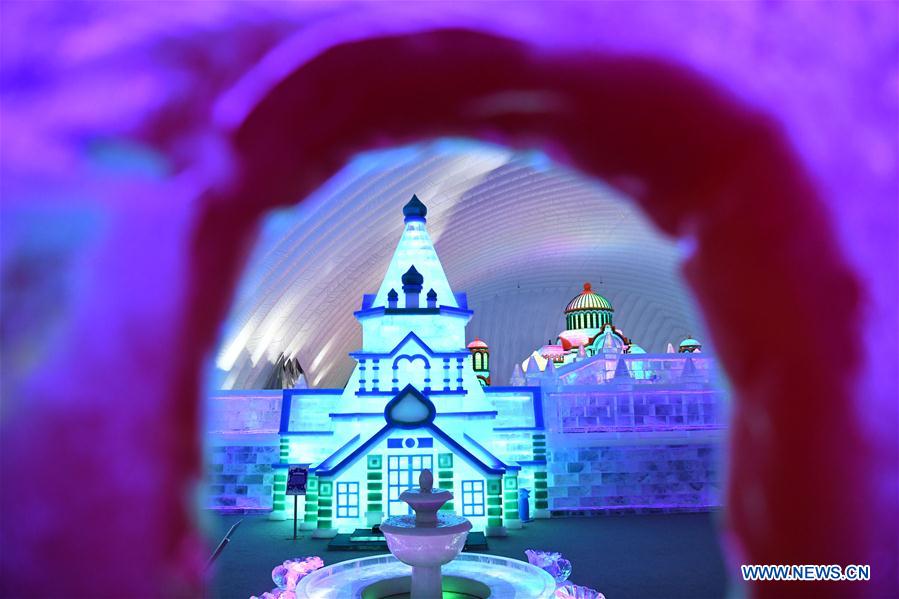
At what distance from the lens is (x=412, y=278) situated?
479 inches

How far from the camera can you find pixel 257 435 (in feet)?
41.8

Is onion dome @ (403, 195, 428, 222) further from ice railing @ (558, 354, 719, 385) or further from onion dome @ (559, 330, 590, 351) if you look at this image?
onion dome @ (559, 330, 590, 351)

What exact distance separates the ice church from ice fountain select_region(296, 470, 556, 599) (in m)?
3.31

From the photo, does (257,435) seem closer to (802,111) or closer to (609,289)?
(802,111)

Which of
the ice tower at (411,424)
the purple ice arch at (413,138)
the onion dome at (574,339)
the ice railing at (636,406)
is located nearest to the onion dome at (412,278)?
the ice tower at (411,424)

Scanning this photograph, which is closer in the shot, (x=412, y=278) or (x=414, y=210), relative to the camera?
(x=412, y=278)

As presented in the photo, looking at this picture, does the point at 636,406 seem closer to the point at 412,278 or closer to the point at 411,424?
the point at 411,424

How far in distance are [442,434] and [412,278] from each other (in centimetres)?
304

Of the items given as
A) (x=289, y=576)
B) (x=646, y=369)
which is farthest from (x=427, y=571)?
(x=646, y=369)

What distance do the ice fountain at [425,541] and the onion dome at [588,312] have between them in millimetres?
25826

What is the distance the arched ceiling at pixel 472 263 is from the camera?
21.2 meters

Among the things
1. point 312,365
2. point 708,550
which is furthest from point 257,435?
point 312,365

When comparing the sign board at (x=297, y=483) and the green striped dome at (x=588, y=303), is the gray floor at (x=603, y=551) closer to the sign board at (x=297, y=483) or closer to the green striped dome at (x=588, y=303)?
the sign board at (x=297, y=483)

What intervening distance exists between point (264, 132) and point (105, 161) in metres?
0.41
